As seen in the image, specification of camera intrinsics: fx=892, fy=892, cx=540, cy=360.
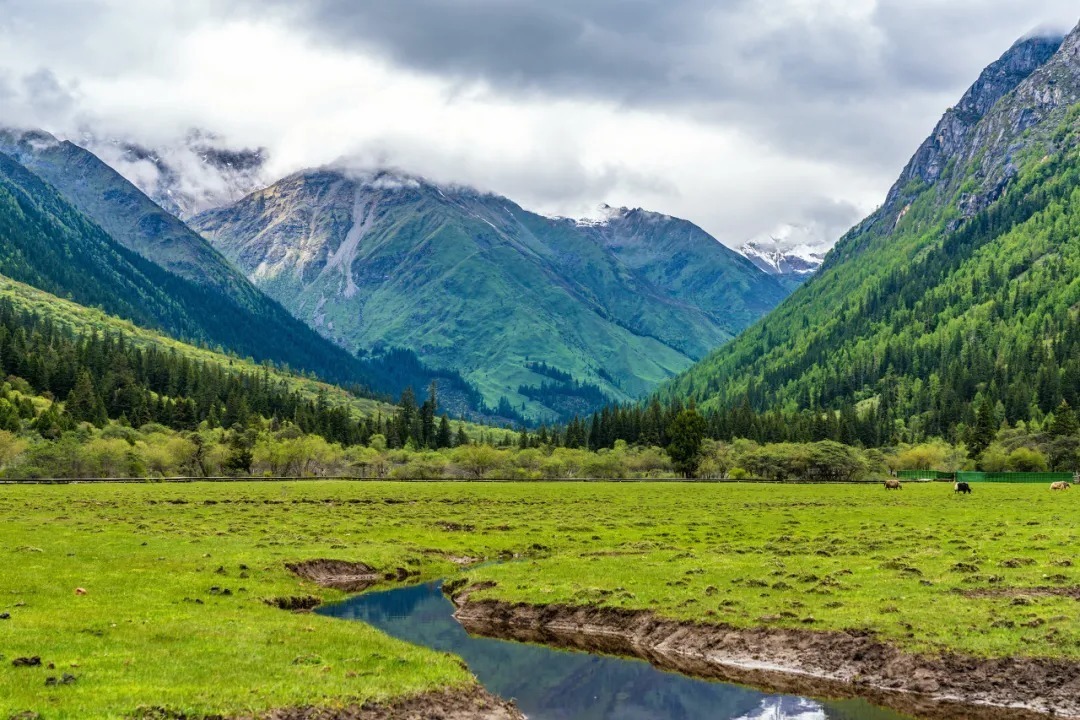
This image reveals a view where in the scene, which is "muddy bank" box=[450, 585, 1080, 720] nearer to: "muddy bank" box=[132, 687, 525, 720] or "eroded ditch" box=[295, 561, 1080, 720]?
"eroded ditch" box=[295, 561, 1080, 720]

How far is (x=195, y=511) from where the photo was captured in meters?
89.1

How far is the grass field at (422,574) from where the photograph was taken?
2758cm

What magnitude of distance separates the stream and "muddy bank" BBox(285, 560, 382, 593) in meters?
10.6

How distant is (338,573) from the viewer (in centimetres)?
5578

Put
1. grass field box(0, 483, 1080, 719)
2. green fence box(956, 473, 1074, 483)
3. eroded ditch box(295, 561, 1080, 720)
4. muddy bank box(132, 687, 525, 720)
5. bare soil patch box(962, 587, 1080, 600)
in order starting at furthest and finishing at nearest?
green fence box(956, 473, 1074, 483) < bare soil patch box(962, 587, 1080, 600) < eroded ditch box(295, 561, 1080, 720) < grass field box(0, 483, 1080, 719) < muddy bank box(132, 687, 525, 720)

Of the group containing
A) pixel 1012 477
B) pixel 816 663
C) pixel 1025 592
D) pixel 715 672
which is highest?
pixel 1012 477

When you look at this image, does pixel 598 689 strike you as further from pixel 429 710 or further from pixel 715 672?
pixel 429 710

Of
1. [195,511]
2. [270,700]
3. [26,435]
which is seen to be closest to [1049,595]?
[270,700]

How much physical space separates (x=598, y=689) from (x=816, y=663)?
8523 mm

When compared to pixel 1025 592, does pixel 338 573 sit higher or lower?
lower

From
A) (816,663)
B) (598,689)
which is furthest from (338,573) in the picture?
(816,663)

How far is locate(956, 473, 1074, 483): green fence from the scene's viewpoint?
6870 inches

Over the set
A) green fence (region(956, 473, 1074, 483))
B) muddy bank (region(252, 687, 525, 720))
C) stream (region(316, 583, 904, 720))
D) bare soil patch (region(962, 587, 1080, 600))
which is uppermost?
green fence (region(956, 473, 1074, 483))

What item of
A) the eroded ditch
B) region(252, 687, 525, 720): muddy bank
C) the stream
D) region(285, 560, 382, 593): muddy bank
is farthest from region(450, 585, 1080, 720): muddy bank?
region(285, 560, 382, 593): muddy bank
